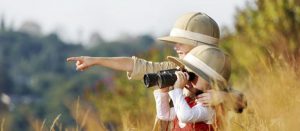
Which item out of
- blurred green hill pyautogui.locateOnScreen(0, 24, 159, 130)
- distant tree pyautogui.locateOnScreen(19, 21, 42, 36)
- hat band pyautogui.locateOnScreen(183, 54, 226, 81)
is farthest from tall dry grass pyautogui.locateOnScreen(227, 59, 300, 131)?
distant tree pyautogui.locateOnScreen(19, 21, 42, 36)

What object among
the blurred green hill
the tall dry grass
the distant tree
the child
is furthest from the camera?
the distant tree

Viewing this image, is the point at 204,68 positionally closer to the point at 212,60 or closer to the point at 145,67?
the point at 212,60

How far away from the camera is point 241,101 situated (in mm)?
5102

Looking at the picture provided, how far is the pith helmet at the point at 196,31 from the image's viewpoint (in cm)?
542

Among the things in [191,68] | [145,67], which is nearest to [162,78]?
[191,68]

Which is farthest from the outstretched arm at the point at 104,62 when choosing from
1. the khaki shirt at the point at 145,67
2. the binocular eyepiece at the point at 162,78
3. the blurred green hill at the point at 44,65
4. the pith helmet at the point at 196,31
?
the blurred green hill at the point at 44,65

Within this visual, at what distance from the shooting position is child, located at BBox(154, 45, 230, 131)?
5.10 meters

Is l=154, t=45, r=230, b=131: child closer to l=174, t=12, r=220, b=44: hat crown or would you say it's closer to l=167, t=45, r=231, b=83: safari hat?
l=167, t=45, r=231, b=83: safari hat

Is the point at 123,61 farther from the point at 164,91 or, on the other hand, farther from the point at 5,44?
the point at 5,44

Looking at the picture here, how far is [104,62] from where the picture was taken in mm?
5613

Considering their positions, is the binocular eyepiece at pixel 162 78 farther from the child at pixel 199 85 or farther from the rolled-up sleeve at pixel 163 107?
the rolled-up sleeve at pixel 163 107

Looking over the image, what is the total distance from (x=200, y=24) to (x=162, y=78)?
1.36 ft

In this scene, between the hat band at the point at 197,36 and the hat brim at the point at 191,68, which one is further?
the hat band at the point at 197,36

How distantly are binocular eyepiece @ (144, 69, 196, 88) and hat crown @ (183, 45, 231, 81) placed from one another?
70 millimetres
